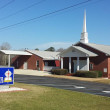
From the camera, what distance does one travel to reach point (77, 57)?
103ft

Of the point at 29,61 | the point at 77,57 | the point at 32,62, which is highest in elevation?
the point at 77,57

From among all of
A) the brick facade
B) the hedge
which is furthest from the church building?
the brick facade

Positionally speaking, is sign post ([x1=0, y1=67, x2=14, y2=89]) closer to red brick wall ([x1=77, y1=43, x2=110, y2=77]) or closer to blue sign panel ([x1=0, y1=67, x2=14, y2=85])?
blue sign panel ([x1=0, y1=67, x2=14, y2=85])

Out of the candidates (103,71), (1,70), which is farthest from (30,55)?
(1,70)

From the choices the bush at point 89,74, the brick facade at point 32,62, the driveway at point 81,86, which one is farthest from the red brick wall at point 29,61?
the driveway at point 81,86

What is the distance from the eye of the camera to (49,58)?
4272 cm

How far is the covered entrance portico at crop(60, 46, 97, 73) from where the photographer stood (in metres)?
30.0

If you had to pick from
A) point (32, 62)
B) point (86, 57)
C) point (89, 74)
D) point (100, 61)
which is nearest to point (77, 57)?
point (86, 57)

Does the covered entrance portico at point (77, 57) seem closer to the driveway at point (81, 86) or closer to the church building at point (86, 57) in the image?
the church building at point (86, 57)

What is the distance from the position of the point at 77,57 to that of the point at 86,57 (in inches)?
63.2

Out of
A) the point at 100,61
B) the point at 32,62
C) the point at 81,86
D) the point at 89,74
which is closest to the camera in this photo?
the point at 81,86

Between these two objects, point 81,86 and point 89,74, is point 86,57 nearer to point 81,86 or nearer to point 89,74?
point 89,74

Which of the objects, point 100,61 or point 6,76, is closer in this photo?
point 6,76

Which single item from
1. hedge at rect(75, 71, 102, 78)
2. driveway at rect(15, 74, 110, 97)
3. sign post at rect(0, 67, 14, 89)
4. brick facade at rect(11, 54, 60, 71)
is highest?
brick facade at rect(11, 54, 60, 71)
